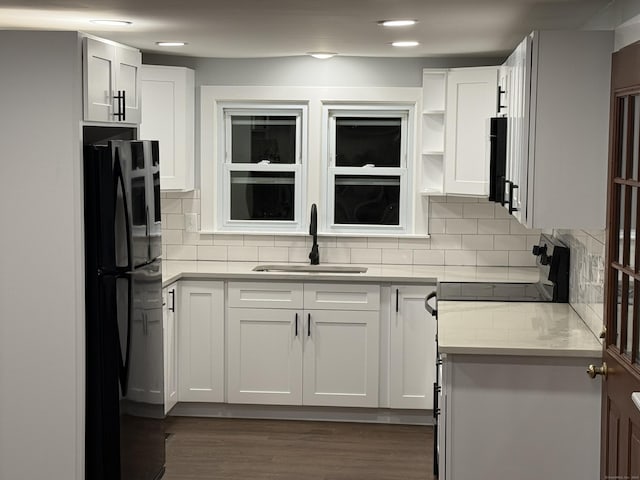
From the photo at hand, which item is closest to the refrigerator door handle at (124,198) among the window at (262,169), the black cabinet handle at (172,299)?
the black cabinet handle at (172,299)

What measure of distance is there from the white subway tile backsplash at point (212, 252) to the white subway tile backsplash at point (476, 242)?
1619 mm

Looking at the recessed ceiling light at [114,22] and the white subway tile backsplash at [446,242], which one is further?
the white subway tile backsplash at [446,242]

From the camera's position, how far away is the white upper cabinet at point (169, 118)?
6.19m

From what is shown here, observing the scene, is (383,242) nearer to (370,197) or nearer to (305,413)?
(370,197)

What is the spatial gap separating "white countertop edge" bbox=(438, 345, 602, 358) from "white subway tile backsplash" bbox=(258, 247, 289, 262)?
9.10 ft

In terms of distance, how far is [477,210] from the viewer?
21.0 feet

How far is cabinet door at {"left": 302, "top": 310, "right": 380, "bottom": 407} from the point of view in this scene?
5.98 metres

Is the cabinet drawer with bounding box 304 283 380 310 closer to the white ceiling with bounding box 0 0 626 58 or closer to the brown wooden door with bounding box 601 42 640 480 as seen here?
the white ceiling with bounding box 0 0 626 58

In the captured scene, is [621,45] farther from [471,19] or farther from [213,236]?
[213,236]

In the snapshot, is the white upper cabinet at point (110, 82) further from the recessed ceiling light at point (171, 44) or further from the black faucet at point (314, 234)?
the black faucet at point (314, 234)

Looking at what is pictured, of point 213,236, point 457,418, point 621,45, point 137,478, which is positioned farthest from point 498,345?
point 213,236

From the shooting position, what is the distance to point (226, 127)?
21.5ft

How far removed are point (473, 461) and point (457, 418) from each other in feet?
0.64

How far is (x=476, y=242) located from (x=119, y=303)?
2.93m
